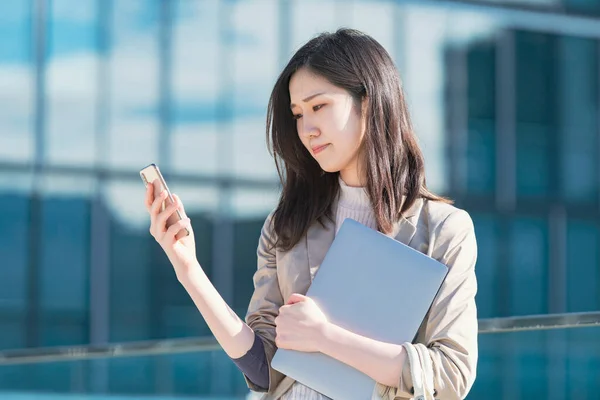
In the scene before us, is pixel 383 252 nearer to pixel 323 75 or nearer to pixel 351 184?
pixel 351 184

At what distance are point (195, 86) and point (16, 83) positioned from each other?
7.72 feet

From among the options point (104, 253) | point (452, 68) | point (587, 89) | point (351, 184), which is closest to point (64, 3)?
point (104, 253)

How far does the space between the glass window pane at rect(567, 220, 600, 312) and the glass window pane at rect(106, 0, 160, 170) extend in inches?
269

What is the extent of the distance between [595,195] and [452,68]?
3261mm

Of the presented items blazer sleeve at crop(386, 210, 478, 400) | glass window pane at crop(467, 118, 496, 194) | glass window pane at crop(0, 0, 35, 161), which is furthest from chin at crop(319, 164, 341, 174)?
glass window pane at crop(467, 118, 496, 194)

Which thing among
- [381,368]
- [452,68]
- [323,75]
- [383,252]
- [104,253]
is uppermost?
[452,68]

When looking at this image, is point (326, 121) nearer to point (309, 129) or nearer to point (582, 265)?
point (309, 129)

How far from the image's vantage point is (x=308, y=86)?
1.94m

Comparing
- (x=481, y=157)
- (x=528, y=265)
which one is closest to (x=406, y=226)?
(x=481, y=157)

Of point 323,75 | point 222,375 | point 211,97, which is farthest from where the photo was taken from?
point 211,97

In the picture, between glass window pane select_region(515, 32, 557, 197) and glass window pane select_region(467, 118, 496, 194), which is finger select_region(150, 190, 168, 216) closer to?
glass window pane select_region(467, 118, 496, 194)

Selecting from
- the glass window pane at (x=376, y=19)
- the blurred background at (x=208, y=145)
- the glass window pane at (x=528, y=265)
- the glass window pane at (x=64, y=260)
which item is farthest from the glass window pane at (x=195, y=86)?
the glass window pane at (x=528, y=265)

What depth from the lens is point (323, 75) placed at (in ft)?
6.36

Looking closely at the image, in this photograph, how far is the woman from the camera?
1801 millimetres
